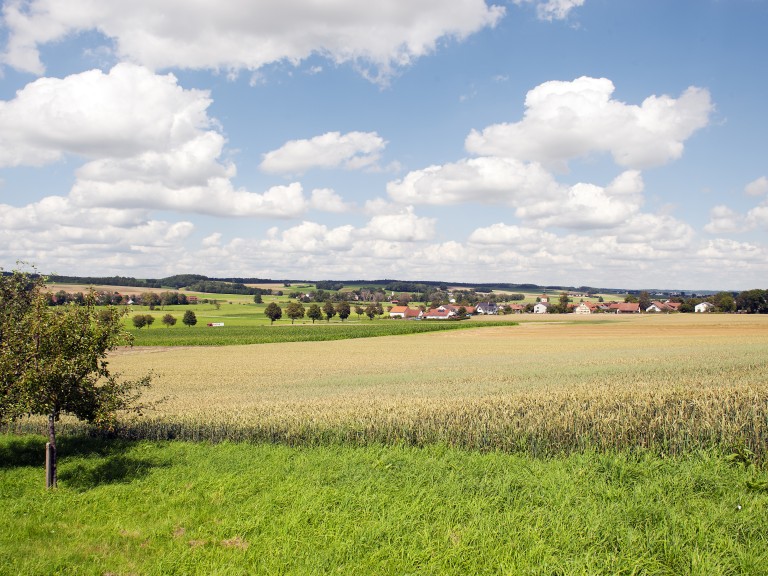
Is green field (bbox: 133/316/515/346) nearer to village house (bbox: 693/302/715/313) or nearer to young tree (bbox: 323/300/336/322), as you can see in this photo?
young tree (bbox: 323/300/336/322)

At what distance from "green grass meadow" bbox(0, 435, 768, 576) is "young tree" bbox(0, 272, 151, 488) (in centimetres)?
173

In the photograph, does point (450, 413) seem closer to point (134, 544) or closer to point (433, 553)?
point (433, 553)

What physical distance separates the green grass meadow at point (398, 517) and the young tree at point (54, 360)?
173 cm

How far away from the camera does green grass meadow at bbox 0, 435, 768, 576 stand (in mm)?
7910

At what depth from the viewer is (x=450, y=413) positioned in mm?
14828

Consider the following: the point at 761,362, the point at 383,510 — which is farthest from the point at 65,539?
the point at 761,362

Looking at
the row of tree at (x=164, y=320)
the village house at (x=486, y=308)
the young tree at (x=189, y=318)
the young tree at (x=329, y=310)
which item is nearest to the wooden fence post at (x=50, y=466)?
the row of tree at (x=164, y=320)

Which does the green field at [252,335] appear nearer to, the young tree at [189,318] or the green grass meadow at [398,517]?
the young tree at [189,318]

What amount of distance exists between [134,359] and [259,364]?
712 inches

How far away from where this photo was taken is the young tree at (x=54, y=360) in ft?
40.9

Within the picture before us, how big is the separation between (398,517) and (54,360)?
9611mm

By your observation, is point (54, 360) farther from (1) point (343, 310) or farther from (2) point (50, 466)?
(1) point (343, 310)

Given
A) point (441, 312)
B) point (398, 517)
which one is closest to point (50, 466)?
point (398, 517)

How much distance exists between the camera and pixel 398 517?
30.1 feet
